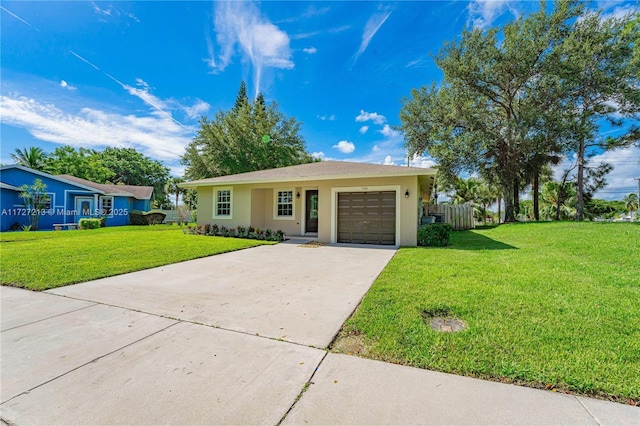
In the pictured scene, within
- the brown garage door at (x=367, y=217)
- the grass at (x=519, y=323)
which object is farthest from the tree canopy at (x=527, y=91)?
the grass at (x=519, y=323)

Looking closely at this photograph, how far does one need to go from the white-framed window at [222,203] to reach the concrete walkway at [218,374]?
9.38 meters

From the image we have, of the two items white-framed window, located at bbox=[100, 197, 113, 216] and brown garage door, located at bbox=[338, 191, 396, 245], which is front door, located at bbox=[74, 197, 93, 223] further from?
brown garage door, located at bbox=[338, 191, 396, 245]

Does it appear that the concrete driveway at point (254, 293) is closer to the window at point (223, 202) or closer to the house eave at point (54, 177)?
the window at point (223, 202)

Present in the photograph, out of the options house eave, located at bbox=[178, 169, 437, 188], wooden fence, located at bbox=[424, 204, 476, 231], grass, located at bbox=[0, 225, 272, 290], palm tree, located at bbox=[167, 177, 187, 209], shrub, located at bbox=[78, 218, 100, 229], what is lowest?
grass, located at bbox=[0, 225, 272, 290]

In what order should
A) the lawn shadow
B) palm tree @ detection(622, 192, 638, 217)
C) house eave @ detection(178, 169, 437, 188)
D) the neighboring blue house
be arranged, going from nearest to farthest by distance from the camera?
1. the lawn shadow
2. house eave @ detection(178, 169, 437, 188)
3. the neighboring blue house
4. palm tree @ detection(622, 192, 638, 217)

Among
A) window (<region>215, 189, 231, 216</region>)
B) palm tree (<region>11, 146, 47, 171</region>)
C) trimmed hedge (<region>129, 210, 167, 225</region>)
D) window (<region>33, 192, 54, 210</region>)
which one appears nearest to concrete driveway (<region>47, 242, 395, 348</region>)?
window (<region>215, 189, 231, 216</region>)

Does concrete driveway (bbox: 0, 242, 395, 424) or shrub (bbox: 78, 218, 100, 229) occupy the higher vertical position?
shrub (bbox: 78, 218, 100, 229)

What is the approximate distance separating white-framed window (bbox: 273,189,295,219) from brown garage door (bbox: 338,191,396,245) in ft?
9.13

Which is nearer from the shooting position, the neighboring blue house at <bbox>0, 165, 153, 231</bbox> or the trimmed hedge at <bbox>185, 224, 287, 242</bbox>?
the trimmed hedge at <bbox>185, 224, 287, 242</bbox>

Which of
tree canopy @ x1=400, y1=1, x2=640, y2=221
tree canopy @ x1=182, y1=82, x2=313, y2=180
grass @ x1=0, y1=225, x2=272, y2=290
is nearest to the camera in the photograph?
grass @ x1=0, y1=225, x2=272, y2=290

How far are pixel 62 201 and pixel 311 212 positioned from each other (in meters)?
19.4

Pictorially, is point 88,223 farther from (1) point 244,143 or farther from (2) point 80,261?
(2) point 80,261

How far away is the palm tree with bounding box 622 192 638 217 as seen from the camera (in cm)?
4694

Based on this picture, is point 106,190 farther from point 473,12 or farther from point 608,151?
point 608,151
